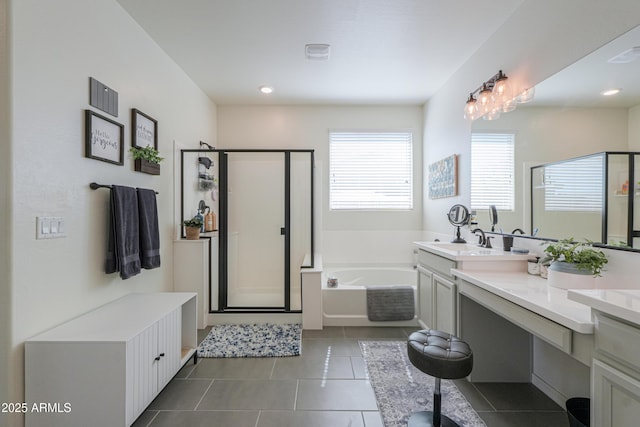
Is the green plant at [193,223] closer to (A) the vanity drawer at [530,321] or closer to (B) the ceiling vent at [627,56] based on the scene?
(A) the vanity drawer at [530,321]

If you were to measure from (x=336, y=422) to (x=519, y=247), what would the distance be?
1778mm

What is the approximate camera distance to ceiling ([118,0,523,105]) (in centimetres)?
214

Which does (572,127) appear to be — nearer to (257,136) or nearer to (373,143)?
(373,143)

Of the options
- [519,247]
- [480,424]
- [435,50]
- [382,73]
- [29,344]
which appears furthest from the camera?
[382,73]

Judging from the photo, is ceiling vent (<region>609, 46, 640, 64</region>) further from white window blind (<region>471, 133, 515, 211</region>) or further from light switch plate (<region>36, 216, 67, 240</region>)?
light switch plate (<region>36, 216, 67, 240</region>)

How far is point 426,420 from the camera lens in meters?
1.73

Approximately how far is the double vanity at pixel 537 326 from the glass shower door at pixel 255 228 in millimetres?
1621

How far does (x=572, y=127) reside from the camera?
5.83ft

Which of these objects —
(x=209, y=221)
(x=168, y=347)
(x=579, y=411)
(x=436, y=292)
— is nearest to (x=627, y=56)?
(x=579, y=411)

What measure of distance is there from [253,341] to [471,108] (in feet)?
9.58

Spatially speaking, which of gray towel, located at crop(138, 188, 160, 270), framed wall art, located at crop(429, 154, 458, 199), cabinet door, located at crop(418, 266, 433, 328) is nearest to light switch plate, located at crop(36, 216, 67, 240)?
gray towel, located at crop(138, 188, 160, 270)

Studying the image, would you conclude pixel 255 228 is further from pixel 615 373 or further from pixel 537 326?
pixel 615 373

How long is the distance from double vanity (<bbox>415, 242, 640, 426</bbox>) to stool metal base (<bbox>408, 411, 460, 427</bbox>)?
23.7 inches

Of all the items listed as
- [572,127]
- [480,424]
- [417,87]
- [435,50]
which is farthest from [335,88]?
[480,424]
